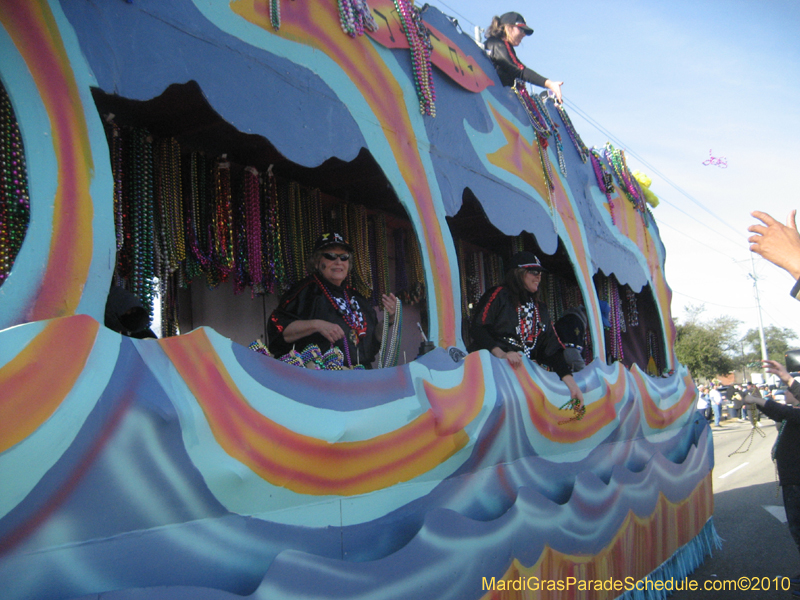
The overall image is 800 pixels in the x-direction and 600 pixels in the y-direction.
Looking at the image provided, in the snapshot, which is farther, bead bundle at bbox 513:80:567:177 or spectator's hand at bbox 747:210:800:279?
bead bundle at bbox 513:80:567:177

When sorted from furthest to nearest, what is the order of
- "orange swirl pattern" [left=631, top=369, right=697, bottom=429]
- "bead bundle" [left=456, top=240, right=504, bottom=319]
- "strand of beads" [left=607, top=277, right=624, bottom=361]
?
1. "strand of beads" [left=607, top=277, right=624, bottom=361]
2. "bead bundle" [left=456, top=240, right=504, bottom=319]
3. "orange swirl pattern" [left=631, top=369, right=697, bottom=429]

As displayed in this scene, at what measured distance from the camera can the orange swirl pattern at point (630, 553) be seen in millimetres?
3184

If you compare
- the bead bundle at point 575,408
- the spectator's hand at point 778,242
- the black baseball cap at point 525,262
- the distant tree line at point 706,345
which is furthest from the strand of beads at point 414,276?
the distant tree line at point 706,345

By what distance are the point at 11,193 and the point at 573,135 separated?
14.3 feet

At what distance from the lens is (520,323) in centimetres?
404

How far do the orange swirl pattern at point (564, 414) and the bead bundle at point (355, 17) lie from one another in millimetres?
1841

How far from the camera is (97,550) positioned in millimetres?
1524

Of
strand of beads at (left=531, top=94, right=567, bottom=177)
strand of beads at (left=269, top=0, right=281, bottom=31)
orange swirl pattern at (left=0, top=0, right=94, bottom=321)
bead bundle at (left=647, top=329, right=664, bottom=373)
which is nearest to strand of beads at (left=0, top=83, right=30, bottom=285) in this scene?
orange swirl pattern at (left=0, top=0, right=94, bottom=321)

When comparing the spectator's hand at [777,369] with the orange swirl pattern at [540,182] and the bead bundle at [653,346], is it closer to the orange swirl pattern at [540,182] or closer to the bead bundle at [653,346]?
the orange swirl pattern at [540,182]

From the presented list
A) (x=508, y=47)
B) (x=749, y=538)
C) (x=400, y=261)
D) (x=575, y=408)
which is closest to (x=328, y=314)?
(x=575, y=408)

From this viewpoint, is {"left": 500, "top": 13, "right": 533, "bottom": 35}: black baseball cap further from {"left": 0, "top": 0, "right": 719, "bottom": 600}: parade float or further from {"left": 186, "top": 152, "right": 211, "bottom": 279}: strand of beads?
{"left": 186, "top": 152, "right": 211, "bottom": 279}: strand of beads

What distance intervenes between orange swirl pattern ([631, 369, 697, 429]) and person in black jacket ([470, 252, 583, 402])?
1129 mm

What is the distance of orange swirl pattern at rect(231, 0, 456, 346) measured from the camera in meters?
2.54

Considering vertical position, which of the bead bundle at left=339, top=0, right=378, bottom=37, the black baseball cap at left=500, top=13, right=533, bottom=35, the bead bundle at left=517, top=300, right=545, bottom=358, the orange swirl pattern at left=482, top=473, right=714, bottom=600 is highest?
the black baseball cap at left=500, top=13, right=533, bottom=35
